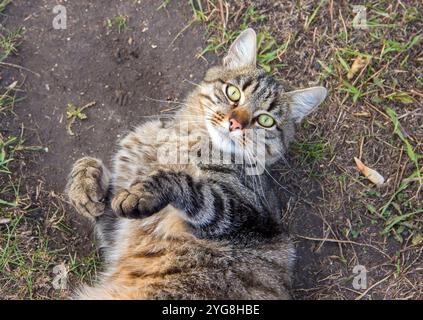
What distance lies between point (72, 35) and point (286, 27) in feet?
5.81

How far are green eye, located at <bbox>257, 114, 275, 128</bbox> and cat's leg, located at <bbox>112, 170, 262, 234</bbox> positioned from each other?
46 cm

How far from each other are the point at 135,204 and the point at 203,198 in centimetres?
43

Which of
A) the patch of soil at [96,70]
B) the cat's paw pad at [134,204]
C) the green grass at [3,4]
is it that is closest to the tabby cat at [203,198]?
the cat's paw pad at [134,204]

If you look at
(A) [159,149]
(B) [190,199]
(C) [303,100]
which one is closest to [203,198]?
(B) [190,199]

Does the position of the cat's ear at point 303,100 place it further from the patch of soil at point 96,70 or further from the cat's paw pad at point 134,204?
the cat's paw pad at point 134,204

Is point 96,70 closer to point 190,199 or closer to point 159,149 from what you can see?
point 159,149

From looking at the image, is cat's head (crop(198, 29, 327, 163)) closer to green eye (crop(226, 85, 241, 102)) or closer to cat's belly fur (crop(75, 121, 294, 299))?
green eye (crop(226, 85, 241, 102))

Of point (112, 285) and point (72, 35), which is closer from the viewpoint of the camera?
point (112, 285)

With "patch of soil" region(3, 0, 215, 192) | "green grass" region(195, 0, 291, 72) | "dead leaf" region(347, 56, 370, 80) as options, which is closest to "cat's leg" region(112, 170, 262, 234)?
"patch of soil" region(3, 0, 215, 192)

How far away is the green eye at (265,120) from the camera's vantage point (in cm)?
308

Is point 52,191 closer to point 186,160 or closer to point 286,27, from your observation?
point 186,160

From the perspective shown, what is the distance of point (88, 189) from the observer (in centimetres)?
311

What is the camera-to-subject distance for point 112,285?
294 cm
